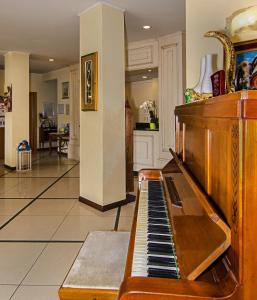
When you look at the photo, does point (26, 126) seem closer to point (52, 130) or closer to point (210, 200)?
point (52, 130)

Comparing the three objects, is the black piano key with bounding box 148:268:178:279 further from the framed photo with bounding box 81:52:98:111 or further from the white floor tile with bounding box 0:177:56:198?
the white floor tile with bounding box 0:177:56:198

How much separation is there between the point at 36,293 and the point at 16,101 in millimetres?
5848

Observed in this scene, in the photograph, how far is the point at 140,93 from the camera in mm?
7973

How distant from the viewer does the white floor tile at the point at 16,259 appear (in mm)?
2193

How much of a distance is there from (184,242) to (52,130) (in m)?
10.6

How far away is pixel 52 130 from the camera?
11.0 metres

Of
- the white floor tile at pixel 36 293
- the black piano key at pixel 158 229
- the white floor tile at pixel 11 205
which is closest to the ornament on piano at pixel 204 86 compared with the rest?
the black piano key at pixel 158 229

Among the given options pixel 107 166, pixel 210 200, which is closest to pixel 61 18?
pixel 107 166

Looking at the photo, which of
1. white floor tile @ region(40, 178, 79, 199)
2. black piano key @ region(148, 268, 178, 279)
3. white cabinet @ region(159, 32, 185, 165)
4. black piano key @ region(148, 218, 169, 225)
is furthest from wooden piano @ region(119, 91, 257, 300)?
white cabinet @ region(159, 32, 185, 165)

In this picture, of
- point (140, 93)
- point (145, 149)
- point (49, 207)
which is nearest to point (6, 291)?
point (49, 207)

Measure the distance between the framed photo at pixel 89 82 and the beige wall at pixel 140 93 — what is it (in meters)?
3.64

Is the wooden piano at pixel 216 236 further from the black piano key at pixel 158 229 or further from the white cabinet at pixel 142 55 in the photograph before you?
the white cabinet at pixel 142 55

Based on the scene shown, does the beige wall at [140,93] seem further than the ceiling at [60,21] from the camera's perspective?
Yes

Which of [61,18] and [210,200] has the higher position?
[61,18]
